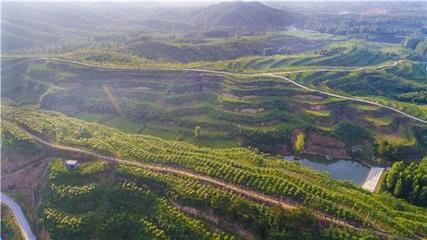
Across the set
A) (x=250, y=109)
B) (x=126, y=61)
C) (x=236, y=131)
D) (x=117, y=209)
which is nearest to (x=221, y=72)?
(x=250, y=109)

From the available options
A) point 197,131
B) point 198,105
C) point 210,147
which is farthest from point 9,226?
point 198,105

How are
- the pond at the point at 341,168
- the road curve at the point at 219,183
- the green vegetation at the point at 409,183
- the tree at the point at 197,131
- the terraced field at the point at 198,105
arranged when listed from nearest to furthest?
1. the road curve at the point at 219,183
2. the green vegetation at the point at 409,183
3. the pond at the point at 341,168
4. the tree at the point at 197,131
5. the terraced field at the point at 198,105

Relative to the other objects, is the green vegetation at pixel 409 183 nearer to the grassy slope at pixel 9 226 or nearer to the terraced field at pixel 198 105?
the terraced field at pixel 198 105

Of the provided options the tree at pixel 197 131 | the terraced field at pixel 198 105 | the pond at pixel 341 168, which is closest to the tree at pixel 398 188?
the pond at pixel 341 168

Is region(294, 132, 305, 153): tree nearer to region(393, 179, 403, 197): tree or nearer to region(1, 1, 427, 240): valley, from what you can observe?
region(1, 1, 427, 240): valley

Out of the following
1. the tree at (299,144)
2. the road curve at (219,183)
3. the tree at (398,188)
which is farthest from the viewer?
the tree at (299,144)

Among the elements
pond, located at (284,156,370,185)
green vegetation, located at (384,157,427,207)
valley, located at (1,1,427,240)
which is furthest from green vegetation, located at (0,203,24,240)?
green vegetation, located at (384,157,427,207)
